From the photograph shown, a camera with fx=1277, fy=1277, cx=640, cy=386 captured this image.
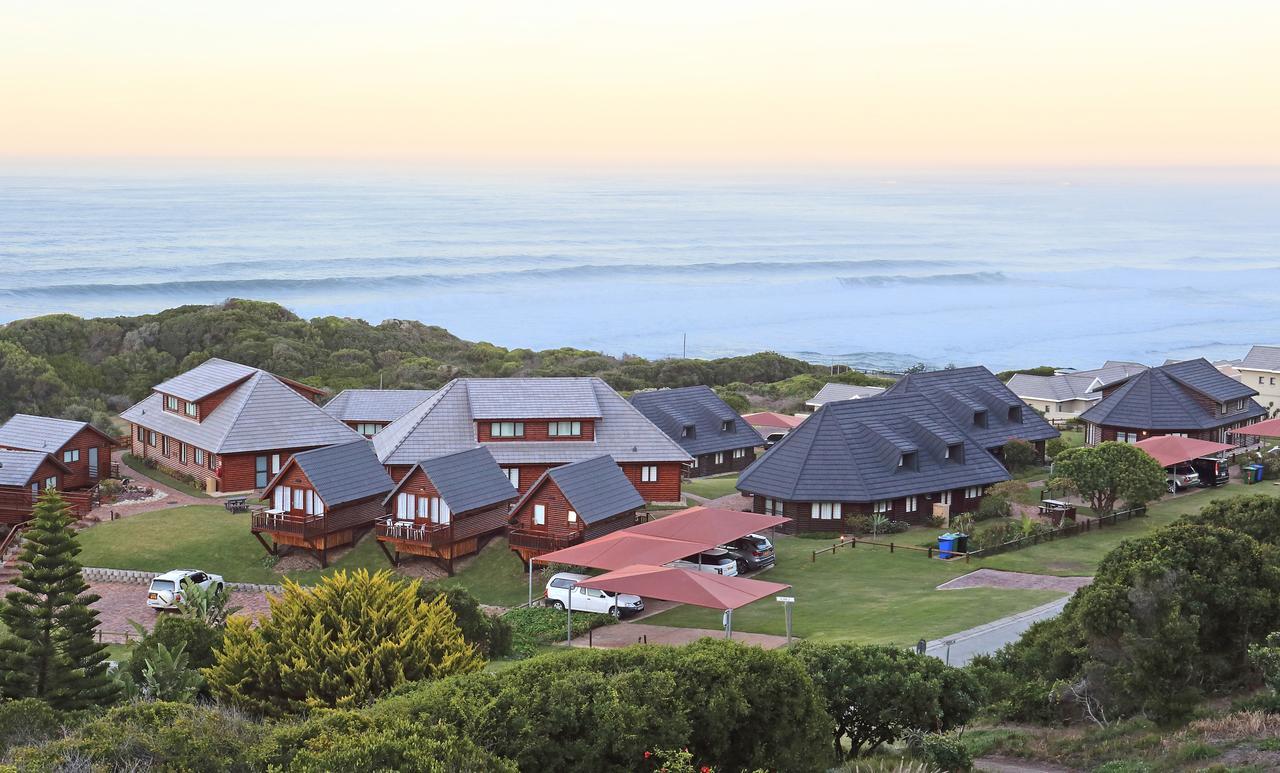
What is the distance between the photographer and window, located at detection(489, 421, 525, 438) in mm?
48281

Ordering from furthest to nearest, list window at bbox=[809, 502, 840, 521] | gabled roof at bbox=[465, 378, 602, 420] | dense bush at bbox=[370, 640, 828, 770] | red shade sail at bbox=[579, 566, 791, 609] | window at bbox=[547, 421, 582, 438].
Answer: window at bbox=[547, 421, 582, 438]
gabled roof at bbox=[465, 378, 602, 420]
window at bbox=[809, 502, 840, 521]
red shade sail at bbox=[579, 566, 791, 609]
dense bush at bbox=[370, 640, 828, 770]

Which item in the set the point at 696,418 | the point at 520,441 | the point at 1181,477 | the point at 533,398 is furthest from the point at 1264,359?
the point at 520,441

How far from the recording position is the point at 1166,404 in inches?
2292

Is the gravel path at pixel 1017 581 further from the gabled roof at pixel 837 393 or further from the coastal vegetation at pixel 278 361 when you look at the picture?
the gabled roof at pixel 837 393

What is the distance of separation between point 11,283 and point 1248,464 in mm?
148344

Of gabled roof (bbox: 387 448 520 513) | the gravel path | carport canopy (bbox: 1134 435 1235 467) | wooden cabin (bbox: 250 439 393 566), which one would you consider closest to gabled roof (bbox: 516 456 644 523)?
gabled roof (bbox: 387 448 520 513)

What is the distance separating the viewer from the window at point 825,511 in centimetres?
4434

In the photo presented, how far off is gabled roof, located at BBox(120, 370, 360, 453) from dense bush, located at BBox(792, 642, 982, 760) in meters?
33.8

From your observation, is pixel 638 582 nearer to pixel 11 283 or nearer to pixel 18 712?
pixel 18 712

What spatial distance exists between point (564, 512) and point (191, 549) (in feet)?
42.2

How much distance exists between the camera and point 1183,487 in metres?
50.2

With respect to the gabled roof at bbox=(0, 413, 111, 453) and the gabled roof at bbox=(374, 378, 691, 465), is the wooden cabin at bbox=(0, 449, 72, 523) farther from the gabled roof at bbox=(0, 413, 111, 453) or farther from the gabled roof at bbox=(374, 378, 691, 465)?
the gabled roof at bbox=(374, 378, 691, 465)

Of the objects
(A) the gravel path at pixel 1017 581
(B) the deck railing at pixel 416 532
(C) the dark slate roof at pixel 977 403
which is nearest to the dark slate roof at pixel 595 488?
(B) the deck railing at pixel 416 532

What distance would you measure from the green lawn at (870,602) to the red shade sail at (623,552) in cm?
158
